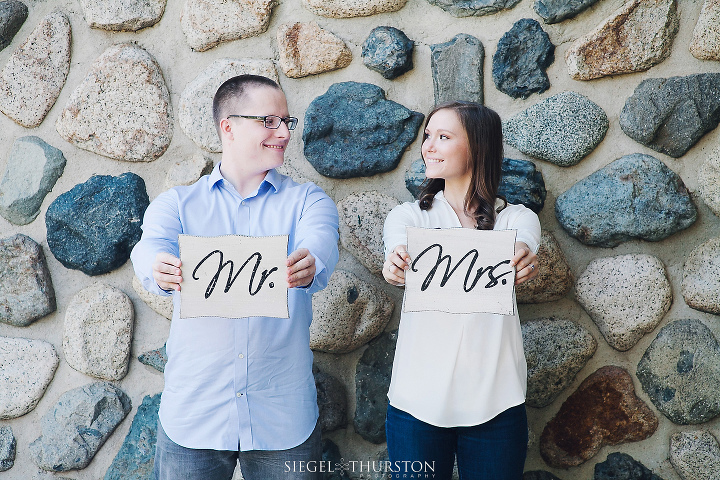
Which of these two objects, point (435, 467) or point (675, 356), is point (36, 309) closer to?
point (435, 467)

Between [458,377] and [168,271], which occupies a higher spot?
[168,271]

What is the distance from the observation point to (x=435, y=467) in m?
1.36

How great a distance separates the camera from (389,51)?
171 cm

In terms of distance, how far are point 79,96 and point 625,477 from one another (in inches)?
73.1

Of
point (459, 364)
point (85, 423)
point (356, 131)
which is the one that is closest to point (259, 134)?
point (356, 131)

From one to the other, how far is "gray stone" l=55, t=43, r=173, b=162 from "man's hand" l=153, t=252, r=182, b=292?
0.70m

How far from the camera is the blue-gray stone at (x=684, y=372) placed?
1582 millimetres

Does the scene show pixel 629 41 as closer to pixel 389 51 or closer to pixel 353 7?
pixel 389 51

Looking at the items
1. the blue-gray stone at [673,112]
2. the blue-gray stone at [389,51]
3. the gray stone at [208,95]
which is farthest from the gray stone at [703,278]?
the gray stone at [208,95]

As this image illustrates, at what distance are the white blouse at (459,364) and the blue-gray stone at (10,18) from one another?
1379mm

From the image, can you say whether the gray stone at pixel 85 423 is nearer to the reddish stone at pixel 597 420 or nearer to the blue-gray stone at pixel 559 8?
the reddish stone at pixel 597 420

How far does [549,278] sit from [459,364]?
1.51 feet

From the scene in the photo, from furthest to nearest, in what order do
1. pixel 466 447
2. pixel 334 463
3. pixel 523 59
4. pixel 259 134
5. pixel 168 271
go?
pixel 334 463, pixel 523 59, pixel 259 134, pixel 466 447, pixel 168 271

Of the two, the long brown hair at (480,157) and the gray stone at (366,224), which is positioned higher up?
the long brown hair at (480,157)
